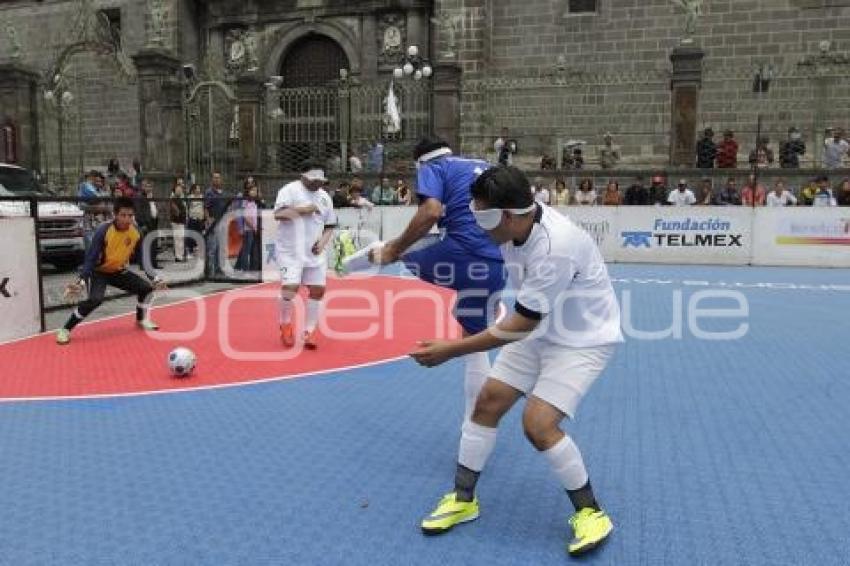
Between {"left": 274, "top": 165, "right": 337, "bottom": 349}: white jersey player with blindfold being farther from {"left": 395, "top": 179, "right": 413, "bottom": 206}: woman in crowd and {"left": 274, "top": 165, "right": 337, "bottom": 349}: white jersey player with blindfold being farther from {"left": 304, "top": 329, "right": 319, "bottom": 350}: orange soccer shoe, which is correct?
{"left": 395, "top": 179, "right": 413, "bottom": 206}: woman in crowd

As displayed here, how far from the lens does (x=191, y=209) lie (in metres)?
15.4

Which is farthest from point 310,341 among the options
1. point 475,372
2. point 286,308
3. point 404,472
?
point 475,372

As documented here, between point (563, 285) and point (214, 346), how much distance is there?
583 centimetres

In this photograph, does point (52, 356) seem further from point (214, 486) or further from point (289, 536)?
point (289, 536)

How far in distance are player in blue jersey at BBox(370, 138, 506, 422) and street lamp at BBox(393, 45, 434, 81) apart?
721 inches

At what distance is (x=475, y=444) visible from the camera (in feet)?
12.9

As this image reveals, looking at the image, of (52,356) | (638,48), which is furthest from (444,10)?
(52,356)

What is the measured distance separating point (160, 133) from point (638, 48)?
48.9 feet

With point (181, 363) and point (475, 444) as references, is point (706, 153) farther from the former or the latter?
point (475, 444)

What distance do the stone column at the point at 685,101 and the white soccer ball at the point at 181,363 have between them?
597 inches

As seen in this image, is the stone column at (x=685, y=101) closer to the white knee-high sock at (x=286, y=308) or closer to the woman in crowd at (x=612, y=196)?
the woman in crowd at (x=612, y=196)

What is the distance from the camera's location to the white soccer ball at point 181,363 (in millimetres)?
6984

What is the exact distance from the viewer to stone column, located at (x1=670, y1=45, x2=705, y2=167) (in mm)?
18812

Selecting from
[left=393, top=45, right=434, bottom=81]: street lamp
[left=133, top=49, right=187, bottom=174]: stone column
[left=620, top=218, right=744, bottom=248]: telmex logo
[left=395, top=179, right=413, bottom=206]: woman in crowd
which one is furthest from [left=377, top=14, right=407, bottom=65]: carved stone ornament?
[left=620, top=218, right=744, bottom=248]: telmex logo
